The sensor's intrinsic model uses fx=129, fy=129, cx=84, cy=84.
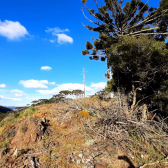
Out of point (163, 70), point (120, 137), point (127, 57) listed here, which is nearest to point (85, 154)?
point (120, 137)

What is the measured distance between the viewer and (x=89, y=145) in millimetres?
4500

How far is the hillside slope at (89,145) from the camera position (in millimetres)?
3639

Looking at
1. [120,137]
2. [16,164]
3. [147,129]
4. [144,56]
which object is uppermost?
[144,56]

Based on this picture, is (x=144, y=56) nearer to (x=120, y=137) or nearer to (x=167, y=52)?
(x=167, y=52)

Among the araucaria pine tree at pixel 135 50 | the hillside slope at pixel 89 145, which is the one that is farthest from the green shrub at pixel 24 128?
the araucaria pine tree at pixel 135 50

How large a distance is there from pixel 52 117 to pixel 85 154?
3883 millimetres

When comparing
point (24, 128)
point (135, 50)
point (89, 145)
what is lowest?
point (89, 145)

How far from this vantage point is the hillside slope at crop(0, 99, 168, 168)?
3639 mm

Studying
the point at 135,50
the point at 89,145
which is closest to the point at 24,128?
the point at 89,145

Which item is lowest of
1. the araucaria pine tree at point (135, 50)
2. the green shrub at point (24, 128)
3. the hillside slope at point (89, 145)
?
the hillside slope at point (89, 145)

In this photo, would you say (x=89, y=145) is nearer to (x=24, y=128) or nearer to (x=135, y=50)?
(x=24, y=128)

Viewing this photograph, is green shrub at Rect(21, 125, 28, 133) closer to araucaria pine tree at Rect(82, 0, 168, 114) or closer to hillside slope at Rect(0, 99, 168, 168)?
hillside slope at Rect(0, 99, 168, 168)

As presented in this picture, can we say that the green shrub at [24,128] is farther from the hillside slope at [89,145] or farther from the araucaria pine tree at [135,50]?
the araucaria pine tree at [135,50]

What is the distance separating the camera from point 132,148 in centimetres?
428
